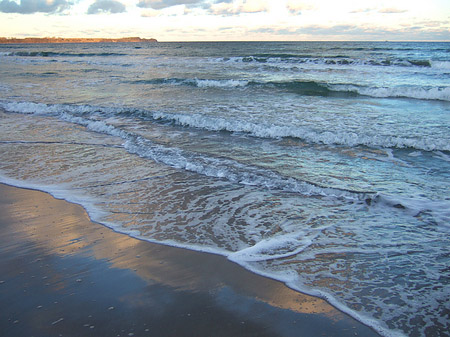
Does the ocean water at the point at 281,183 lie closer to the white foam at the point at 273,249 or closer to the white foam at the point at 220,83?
the white foam at the point at 273,249

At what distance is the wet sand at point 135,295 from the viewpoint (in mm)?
2590

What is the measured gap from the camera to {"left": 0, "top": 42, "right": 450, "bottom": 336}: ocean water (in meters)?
3.29

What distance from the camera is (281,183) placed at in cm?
573

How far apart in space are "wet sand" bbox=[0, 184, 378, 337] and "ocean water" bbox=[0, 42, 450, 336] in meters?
0.23

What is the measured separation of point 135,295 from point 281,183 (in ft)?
10.9

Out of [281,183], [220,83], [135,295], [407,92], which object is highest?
[220,83]

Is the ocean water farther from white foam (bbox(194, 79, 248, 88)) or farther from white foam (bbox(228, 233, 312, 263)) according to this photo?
white foam (bbox(194, 79, 248, 88))

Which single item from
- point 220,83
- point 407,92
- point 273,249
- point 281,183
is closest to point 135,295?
point 273,249

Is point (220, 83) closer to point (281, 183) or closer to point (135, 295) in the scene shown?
point (281, 183)

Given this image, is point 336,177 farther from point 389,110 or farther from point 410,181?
point 389,110

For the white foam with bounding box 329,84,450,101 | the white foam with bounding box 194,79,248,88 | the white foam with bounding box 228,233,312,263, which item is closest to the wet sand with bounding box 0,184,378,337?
the white foam with bounding box 228,233,312,263

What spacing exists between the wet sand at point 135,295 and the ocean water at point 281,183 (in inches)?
9.0

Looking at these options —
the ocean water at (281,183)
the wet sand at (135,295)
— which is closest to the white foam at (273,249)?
the ocean water at (281,183)

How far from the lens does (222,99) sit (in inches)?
605
